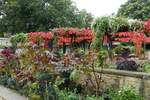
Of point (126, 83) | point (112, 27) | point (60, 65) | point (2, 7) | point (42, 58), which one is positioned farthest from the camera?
point (2, 7)

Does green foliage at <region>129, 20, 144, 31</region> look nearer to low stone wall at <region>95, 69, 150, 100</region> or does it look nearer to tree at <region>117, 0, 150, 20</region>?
low stone wall at <region>95, 69, 150, 100</region>

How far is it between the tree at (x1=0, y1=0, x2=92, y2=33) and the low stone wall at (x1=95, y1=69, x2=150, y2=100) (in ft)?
102

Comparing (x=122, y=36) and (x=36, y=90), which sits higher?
(x=122, y=36)

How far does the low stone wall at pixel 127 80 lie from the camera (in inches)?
326

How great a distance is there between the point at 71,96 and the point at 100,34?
4.17m

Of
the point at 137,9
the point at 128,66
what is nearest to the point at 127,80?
the point at 128,66

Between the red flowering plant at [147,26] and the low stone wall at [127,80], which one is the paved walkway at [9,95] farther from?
the red flowering plant at [147,26]

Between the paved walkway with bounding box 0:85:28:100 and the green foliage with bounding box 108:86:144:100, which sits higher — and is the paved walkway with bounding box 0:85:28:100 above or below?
below

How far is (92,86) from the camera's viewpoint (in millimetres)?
9867

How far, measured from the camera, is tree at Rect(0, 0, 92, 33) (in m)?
40.8

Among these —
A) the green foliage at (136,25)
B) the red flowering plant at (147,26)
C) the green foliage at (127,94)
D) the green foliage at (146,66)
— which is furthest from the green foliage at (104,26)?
the green foliage at (127,94)

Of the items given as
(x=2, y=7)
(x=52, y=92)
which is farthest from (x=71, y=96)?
(x=2, y=7)

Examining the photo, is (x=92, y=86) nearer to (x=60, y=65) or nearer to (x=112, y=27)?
(x=60, y=65)

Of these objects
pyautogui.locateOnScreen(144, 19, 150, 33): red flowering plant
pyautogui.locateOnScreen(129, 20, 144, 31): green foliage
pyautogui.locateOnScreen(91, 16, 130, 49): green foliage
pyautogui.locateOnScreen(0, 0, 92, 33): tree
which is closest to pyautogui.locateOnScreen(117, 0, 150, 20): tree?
pyautogui.locateOnScreen(0, 0, 92, 33): tree
